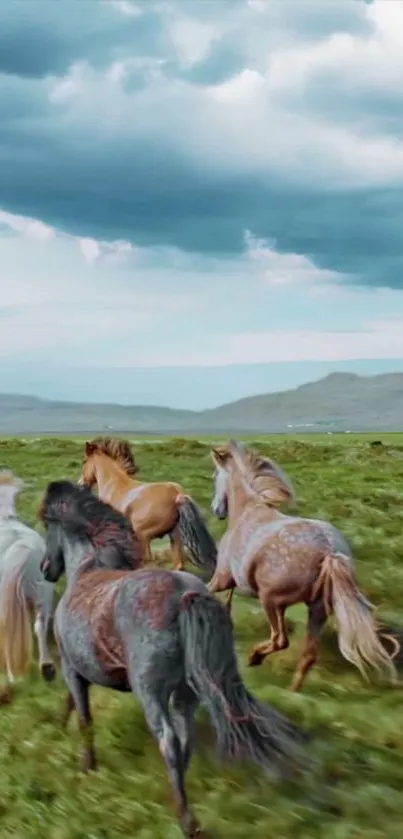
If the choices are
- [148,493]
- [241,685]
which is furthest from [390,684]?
[148,493]

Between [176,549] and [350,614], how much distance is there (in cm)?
244

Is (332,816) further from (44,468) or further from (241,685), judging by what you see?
(44,468)

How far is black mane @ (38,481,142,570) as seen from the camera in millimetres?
4621

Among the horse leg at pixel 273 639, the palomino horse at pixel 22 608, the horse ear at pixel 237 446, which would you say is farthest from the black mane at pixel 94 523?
the horse ear at pixel 237 446

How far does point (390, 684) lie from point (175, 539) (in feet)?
7.96

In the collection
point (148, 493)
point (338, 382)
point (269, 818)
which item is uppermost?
point (338, 382)

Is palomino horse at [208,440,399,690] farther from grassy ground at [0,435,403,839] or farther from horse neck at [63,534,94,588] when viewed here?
horse neck at [63,534,94,588]

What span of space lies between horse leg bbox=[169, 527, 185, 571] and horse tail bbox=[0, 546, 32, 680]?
146 cm

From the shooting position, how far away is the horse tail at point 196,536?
680 cm

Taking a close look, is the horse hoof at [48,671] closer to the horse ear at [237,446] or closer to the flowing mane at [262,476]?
the flowing mane at [262,476]

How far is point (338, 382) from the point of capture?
1352 cm

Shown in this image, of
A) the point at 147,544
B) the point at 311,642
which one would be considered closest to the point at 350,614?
the point at 311,642

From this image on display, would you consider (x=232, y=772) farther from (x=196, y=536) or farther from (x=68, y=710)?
(x=196, y=536)

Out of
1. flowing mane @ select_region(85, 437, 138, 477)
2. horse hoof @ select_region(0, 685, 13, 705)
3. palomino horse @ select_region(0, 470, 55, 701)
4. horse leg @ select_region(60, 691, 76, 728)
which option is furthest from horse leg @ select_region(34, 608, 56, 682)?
flowing mane @ select_region(85, 437, 138, 477)
